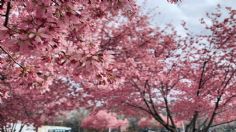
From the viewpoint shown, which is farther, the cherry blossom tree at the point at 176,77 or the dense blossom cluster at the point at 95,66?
the cherry blossom tree at the point at 176,77

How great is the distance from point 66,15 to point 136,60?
10.1 meters

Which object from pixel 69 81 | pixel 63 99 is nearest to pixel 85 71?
pixel 69 81

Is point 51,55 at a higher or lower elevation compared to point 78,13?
lower

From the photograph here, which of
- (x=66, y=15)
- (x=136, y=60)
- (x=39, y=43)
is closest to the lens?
(x=39, y=43)

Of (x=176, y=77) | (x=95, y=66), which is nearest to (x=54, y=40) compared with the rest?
(x=95, y=66)

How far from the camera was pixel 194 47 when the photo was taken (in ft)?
52.7

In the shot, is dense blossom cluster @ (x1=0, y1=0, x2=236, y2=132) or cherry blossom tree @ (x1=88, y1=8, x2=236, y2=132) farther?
cherry blossom tree @ (x1=88, y1=8, x2=236, y2=132)

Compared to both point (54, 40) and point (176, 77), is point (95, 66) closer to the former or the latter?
point (54, 40)

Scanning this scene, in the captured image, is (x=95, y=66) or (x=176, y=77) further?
(x=176, y=77)

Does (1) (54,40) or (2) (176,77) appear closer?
(1) (54,40)

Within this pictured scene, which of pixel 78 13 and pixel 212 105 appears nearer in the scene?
pixel 78 13

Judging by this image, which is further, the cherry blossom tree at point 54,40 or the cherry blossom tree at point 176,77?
the cherry blossom tree at point 176,77

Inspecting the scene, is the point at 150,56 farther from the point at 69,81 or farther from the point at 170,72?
the point at 69,81

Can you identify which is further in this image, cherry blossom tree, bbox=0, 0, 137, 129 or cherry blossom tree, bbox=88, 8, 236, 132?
cherry blossom tree, bbox=88, 8, 236, 132
